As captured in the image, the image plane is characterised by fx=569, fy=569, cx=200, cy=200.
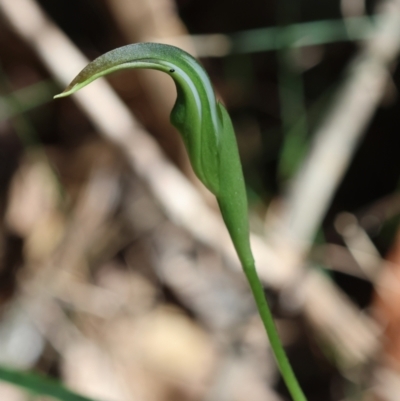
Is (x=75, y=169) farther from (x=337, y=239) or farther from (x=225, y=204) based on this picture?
(x=225, y=204)

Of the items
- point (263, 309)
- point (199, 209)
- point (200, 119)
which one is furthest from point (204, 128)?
point (199, 209)

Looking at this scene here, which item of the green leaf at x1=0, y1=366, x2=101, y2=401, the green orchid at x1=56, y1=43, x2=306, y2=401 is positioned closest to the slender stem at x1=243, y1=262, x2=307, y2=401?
the green orchid at x1=56, y1=43, x2=306, y2=401

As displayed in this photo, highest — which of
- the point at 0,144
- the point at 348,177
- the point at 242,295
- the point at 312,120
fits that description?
the point at 312,120

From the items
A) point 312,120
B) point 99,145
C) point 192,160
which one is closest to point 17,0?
point 99,145

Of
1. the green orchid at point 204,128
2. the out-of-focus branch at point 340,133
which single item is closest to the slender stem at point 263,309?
the green orchid at point 204,128

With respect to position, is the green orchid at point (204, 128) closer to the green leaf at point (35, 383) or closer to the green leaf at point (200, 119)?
the green leaf at point (200, 119)

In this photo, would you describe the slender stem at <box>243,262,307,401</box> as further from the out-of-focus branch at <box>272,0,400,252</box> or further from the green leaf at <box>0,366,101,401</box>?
the out-of-focus branch at <box>272,0,400,252</box>

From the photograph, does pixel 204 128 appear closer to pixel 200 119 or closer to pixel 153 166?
pixel 200 119
